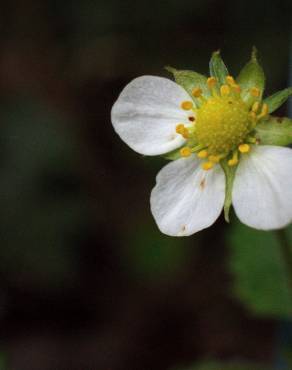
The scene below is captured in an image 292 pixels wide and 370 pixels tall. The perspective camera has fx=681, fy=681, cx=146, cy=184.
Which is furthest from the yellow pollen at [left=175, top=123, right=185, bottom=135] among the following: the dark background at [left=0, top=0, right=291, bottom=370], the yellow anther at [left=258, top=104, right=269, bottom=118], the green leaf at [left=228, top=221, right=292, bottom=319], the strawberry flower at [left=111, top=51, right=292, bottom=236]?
the dark background at [left=0, top=0, right=291, bottom=370]

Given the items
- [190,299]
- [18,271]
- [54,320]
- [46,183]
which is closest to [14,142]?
[46,183]

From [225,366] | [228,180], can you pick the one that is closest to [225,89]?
[228,180]

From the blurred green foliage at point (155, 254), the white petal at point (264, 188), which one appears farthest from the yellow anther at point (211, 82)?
the blurred green foliage at point (155, 254)

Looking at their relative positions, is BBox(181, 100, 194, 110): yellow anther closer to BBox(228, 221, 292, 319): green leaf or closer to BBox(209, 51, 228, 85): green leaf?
BBox(209, 51, 228, 85): green leaf

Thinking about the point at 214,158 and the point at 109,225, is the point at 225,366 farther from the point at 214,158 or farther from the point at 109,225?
the point at 109,225

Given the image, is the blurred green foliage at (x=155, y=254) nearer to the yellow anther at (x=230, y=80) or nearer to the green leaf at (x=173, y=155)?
the green leaf at (x=173, y=155)

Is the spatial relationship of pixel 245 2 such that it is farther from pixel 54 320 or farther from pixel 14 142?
pixel 54 320
